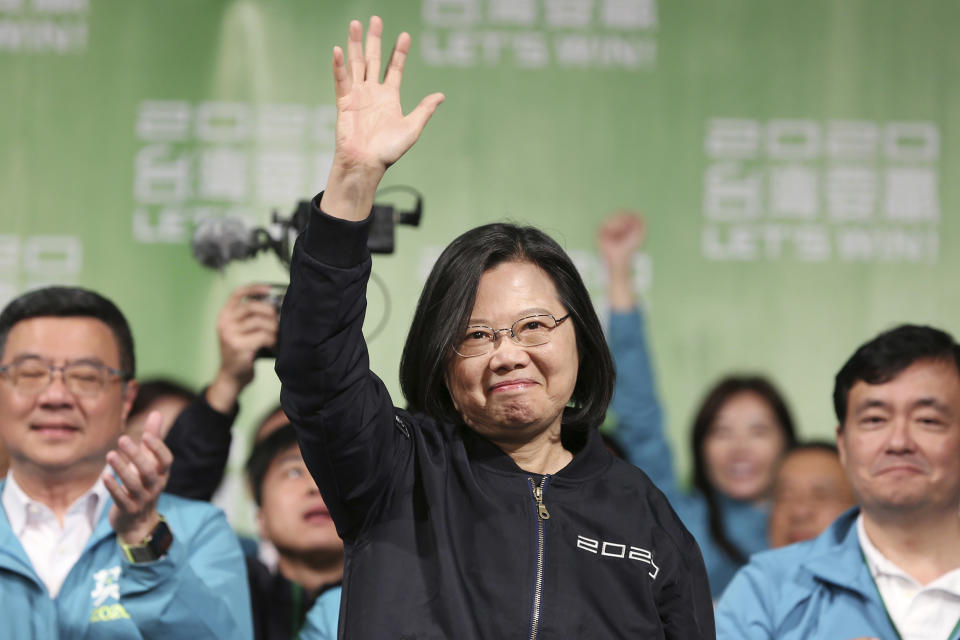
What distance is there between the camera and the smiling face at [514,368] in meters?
1.72

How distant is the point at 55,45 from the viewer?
12.5 ft

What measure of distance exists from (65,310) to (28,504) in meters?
0.47

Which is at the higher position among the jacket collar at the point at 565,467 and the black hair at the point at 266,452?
the jacket collar at the point at 565,467

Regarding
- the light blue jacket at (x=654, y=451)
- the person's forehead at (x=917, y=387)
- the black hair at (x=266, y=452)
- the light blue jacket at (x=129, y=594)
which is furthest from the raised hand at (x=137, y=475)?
the light blue jacket at (x=654, y=451)

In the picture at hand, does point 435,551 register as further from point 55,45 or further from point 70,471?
point 55,45

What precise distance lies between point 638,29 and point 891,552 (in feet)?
6.62

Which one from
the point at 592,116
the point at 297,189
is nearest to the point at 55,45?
the point at 297,189

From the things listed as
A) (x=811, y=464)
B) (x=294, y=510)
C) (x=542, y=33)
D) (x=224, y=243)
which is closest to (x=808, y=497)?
(x=811, y=464)

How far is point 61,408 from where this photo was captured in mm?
2596

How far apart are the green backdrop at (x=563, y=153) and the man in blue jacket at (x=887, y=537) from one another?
1.16 m

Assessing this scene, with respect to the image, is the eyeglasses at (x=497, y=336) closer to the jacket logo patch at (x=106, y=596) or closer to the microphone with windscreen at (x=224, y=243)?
the jacket logo patch at (x=106, y=596)

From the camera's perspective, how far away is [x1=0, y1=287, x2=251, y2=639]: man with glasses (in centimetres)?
227

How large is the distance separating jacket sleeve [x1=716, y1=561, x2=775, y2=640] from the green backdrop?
1.17 metres

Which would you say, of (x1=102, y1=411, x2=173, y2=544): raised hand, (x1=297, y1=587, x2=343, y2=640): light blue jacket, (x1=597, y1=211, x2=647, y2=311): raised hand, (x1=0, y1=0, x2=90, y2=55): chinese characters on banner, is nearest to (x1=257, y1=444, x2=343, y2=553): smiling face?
(x1=297, y1=587, x2=343, y2=640): light blue jacket
